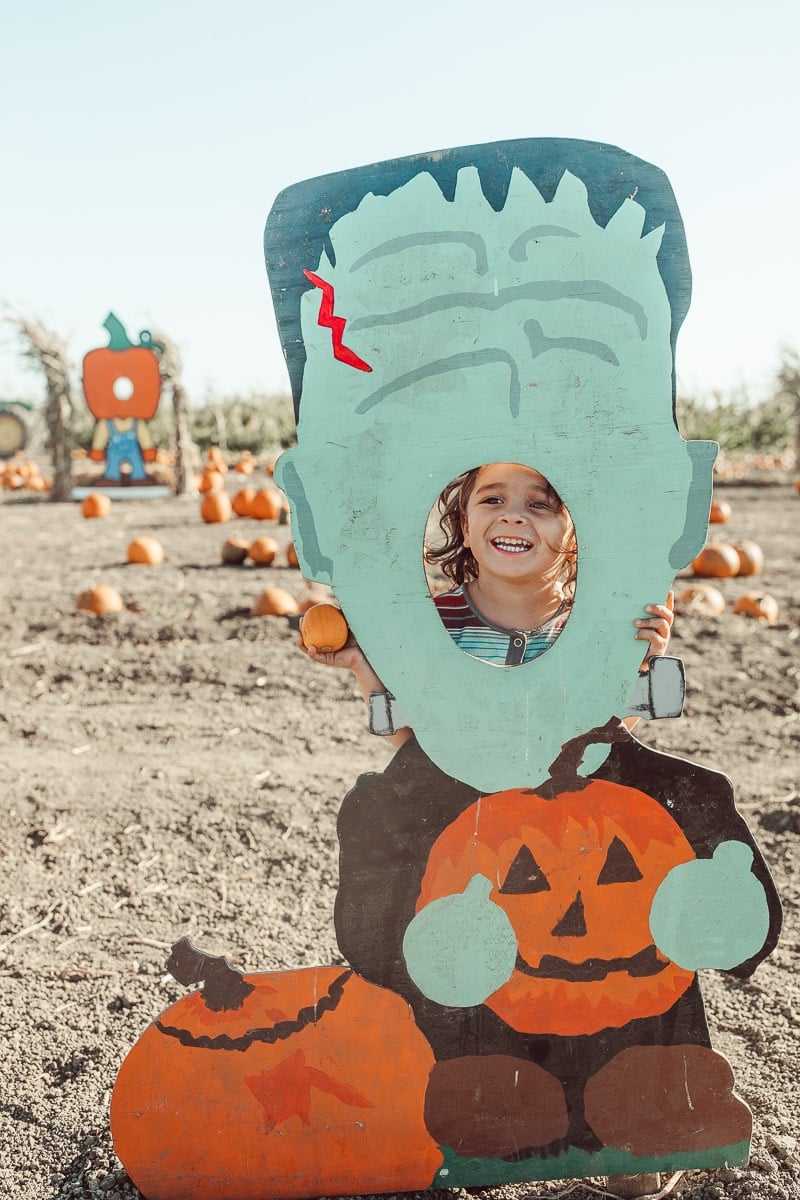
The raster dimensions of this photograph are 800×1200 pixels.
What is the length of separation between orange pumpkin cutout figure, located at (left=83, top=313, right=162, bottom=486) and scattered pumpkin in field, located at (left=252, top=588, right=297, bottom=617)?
772 centimetres

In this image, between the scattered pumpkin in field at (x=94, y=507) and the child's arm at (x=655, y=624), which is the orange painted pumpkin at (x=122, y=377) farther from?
the child's arm at (x=655, y=624)

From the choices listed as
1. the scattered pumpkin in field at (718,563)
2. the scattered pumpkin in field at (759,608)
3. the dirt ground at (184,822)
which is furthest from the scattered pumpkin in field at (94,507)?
the scattered pumpkin in field at (759,608)

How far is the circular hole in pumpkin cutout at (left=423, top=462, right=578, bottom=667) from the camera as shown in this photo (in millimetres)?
2285

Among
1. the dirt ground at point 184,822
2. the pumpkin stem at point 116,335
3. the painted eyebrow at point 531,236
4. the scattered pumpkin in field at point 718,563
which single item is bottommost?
the dirt ground at point 184,822

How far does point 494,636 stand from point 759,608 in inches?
219

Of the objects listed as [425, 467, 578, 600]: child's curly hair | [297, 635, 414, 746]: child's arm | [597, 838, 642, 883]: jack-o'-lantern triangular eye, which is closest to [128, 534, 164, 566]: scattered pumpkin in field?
[425, 467, 578, 600]: child's curly hair

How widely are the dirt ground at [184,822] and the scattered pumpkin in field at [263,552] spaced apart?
116 cm

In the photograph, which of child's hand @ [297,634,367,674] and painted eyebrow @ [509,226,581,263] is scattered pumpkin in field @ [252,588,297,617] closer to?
child's hand @ [297,634,367,674]

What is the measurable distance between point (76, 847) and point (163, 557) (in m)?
5.86

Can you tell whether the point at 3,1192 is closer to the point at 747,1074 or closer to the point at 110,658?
the point at 747,1074

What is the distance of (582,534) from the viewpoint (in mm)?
2074

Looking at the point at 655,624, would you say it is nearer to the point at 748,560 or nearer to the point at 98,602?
the point at 98,602

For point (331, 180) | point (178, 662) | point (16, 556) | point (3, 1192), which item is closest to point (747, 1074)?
point (3, 1192)

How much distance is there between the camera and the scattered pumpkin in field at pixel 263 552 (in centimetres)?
906
